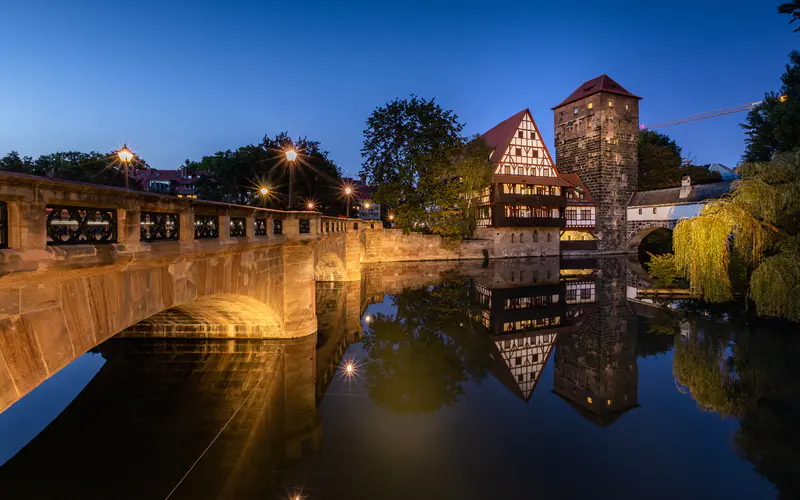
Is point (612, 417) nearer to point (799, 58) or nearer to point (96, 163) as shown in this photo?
point (799, 58)

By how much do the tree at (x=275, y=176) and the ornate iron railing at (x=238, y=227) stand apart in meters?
34.1

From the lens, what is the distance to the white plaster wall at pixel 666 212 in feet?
132

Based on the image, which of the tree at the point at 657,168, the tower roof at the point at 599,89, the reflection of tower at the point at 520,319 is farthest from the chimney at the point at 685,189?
the reflection of tower at the point at 520,319

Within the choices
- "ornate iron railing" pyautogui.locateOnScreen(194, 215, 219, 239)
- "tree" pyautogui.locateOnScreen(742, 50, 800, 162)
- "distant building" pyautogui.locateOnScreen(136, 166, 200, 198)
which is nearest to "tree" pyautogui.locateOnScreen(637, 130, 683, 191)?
"tree" pyautogui.locateOnScreen(742, 50, 800, 162)

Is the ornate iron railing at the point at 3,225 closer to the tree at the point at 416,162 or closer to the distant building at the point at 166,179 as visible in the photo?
the tree at the point at 416,162

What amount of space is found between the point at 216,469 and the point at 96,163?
2040 inches

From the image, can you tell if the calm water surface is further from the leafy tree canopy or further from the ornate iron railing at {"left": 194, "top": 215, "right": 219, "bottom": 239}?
the leafy tree canopy

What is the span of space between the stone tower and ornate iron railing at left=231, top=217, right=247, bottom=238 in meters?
48.2

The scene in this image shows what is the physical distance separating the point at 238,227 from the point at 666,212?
1938 inches

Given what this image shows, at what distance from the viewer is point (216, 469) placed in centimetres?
587

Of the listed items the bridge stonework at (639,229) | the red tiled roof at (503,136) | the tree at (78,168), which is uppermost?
the red tiled roof at (503,136)

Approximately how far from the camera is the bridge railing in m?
3.35

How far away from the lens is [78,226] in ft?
13.5

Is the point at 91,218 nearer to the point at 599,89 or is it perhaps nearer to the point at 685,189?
the point at 685,189
